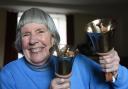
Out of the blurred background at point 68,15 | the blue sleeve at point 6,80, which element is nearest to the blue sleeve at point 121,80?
the blue sleeve at point 6,80

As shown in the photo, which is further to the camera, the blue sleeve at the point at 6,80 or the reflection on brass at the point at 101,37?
the blue sleeve at the point at 6,80

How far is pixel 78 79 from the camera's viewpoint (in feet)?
3.70

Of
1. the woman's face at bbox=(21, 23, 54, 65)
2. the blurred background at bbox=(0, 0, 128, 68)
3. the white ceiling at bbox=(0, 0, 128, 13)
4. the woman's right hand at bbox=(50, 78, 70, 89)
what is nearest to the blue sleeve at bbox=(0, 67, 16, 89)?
the woman's face at bbox=(21, 23, 54, 65)

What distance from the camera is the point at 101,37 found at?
0.90 metres

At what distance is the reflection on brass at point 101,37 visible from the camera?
2.94 ft

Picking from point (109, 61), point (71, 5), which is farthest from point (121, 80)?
point (71, 5)

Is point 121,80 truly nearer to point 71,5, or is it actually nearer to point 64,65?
point 64,65

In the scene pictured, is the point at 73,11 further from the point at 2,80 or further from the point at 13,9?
the point at 2,80

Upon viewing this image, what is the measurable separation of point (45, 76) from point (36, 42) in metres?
0.15

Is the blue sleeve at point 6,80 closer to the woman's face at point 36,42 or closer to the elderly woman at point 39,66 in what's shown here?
the elderly woman at point 39,66

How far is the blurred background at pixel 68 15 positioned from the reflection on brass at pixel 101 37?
317cm

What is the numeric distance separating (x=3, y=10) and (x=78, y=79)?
12.7 feet

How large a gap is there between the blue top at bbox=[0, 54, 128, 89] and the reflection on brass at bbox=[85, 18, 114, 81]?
179 mm

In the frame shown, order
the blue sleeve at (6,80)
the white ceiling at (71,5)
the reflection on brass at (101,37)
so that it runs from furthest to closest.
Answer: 1. the white ceiling at (71,5)
2. the blue sleeve at (6,80)
3. the reflection on brass at (101,37)
